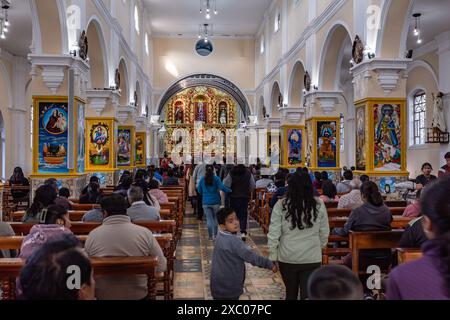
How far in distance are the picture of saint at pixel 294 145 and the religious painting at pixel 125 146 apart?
5947mm

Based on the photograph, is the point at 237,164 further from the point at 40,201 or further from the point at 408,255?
the point at 408,255

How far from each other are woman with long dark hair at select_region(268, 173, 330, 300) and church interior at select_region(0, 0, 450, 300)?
0.04 feet

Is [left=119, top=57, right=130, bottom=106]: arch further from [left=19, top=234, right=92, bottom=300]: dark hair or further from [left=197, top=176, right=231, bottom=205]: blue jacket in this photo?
[left=19, top=234, right=92, bottom=300]: dark hair

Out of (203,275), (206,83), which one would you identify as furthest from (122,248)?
(206,83)

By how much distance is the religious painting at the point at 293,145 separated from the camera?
61.0 ft

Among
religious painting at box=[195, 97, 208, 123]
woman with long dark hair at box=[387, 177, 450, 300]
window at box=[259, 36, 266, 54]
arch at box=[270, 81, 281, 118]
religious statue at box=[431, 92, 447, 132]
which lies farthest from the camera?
religious painting at box=[195, 97, 208, 123]

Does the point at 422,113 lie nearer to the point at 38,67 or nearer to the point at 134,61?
the point at 134,61

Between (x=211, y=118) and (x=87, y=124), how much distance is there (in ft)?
75.1

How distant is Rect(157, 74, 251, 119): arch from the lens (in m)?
27.9

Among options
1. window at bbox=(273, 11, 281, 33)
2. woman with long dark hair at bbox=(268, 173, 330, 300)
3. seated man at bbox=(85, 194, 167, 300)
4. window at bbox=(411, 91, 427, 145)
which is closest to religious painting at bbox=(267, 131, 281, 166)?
window at bbox=(273, 11, 281, 33)

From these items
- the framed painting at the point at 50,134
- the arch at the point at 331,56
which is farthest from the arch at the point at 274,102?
the framed painting at the point at 50,134

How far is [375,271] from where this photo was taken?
505cm

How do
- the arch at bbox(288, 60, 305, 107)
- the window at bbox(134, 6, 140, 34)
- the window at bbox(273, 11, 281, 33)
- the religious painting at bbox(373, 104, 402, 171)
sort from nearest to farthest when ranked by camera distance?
the religious painting at bbox(373, 104, 402, 171) < the arch at bbox(288, 60, 305, 107) < the window at bbox(134, 6, 140, 34) < the window at bbox(273, 11, 281, 33)

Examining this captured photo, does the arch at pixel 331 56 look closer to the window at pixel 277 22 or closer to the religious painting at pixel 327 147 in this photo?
the religious painting at pixel 327 147
